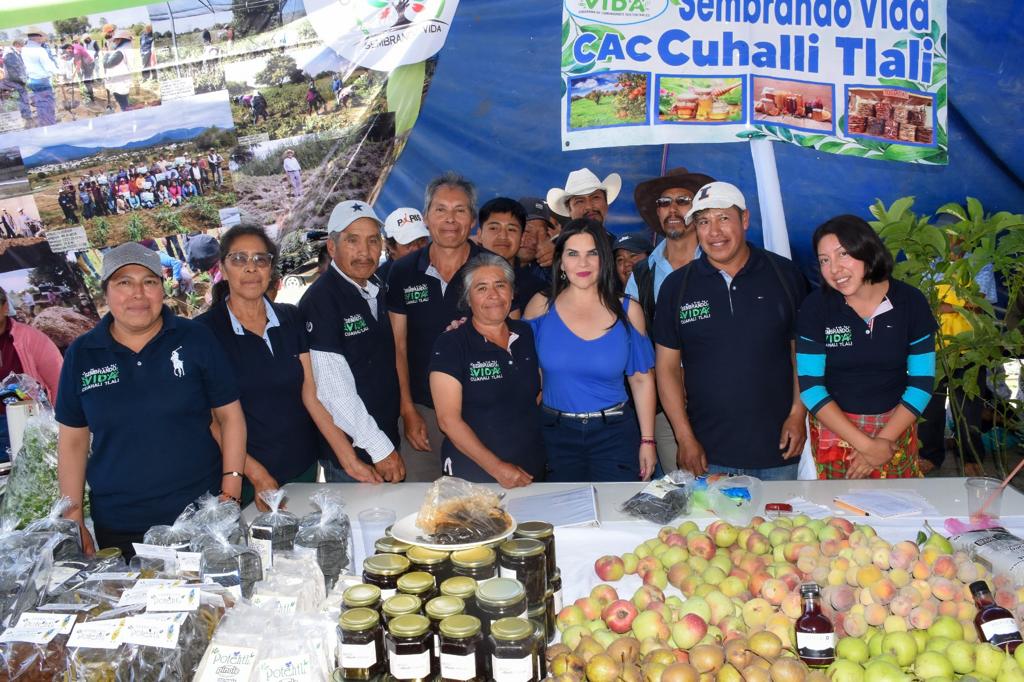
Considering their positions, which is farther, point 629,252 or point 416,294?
point 629,252

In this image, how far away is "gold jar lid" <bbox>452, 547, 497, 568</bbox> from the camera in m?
1.51

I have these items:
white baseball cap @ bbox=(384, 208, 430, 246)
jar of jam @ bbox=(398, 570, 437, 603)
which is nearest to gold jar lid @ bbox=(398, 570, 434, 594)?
jar of jam @ bbox=(398, 570, 437, 603)

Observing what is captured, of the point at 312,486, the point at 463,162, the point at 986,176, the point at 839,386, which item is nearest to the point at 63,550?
the point at 312,486

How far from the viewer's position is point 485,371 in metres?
2.80

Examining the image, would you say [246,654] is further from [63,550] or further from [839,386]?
[839,386]

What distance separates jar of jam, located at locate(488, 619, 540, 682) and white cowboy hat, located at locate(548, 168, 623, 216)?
296 cm

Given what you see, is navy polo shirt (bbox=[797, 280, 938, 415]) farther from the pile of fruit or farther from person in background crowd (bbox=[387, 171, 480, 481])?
person in background crowd (bbox=[387, 171, 480, 481])

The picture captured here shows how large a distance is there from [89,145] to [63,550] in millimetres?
2792

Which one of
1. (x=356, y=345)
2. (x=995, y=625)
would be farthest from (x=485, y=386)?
(x=995, y=625)

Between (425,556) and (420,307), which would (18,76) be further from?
(425,556)

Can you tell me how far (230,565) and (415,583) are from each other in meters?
0.47

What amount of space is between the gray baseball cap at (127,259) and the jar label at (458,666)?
1628mm

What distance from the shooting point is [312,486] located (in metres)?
2.70

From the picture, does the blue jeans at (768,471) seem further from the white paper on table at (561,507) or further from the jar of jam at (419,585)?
the jar of jam at (419,585)
